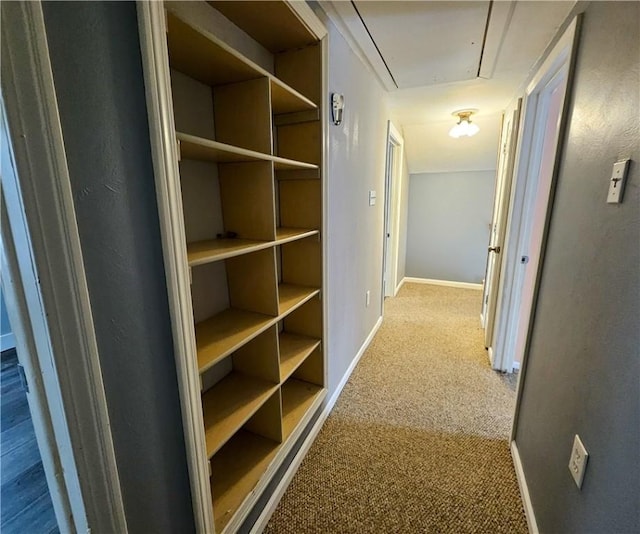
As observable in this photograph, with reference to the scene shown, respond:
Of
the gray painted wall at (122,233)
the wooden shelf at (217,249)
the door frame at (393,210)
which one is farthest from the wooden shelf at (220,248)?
the door frame at (393,210)

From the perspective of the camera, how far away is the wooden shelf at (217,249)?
0.83m

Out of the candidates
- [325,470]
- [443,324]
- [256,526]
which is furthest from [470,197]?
[256,526]

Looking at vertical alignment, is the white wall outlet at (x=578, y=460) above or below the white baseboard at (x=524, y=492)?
above

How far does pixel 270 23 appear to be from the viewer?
1186mm

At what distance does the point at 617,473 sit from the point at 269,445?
3.97 ft

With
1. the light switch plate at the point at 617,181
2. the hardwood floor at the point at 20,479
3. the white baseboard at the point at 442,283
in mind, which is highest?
the light switch plate at the point at 617,181

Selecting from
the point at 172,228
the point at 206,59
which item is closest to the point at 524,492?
the point at 172,228

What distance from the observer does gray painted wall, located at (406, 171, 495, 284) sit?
437cm

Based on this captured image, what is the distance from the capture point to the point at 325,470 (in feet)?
4.98

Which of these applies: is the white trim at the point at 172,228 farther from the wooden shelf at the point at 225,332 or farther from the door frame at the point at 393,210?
the door frame at the point at 393,210

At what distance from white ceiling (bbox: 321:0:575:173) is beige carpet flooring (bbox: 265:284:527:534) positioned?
2179 mm

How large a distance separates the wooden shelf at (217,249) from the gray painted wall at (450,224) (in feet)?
13.5

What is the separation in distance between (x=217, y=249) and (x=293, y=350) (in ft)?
2.71

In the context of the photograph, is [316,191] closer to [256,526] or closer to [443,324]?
[256,526]
